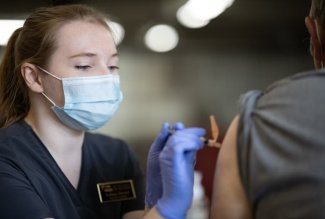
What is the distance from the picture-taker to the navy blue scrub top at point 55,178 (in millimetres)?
1166

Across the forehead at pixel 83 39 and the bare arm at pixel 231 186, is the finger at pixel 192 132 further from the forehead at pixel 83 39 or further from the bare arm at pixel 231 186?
the forehead at pixel 83 39

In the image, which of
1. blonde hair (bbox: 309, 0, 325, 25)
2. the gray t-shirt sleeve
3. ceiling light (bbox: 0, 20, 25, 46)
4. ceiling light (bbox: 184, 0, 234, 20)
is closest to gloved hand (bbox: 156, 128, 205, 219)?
the gray t-shirt sleeve

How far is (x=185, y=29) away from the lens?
4188mm

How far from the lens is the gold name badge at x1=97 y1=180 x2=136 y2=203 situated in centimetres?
146

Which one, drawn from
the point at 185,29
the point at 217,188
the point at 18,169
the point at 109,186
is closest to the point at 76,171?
the point at 109,186

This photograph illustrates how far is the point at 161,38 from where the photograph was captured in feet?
13.9

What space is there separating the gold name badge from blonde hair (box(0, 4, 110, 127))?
379 millimetres

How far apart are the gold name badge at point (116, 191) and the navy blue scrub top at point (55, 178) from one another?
0.02 meters

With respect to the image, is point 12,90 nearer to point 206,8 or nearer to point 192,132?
point 192,132

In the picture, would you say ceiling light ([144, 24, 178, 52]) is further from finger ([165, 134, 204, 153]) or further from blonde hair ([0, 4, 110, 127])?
finger ([165, 134, 204, 153])

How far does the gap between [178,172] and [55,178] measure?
55 centimetres

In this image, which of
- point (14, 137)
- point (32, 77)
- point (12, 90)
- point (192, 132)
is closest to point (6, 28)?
point (12, 90)

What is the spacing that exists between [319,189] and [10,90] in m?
1.20

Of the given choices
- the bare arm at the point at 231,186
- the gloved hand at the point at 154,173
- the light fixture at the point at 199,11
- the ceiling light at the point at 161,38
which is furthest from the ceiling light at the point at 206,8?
the bare arm at the point at 231,186
